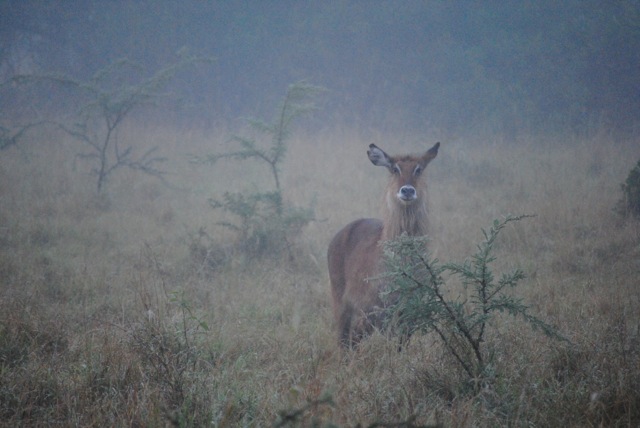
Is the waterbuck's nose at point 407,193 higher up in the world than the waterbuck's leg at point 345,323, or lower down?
higher up

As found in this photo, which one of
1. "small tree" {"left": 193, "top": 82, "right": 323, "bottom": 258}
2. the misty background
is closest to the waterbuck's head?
"small tree" {"left": 193, "top": 82, "right": 323, "bottom": 258}

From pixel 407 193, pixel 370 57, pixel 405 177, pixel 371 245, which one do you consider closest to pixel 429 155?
pixel 405 177

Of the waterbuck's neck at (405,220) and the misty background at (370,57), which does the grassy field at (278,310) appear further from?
the misty background at (370,57)

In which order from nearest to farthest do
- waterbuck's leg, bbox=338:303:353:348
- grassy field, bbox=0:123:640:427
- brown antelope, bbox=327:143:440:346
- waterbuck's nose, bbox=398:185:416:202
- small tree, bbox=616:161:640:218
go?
grassy field, bbox=0:123:640:427, brown antelope, bbox=327:143:440:346, waterbuck's leg, bbox=338:303:353:348, waterbuck's nose, bbox=398:185:416:202, small tree, bbox=616:161:640:218

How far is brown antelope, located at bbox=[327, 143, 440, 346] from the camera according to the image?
148 inches

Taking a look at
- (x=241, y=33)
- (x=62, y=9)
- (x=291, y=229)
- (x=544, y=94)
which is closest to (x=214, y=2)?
(x=241, y=33)

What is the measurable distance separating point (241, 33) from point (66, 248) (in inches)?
648

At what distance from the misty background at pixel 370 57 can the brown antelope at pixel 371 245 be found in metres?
10.8

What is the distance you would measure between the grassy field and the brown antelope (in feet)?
0.91

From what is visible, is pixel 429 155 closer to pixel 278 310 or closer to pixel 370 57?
pixel 278 310

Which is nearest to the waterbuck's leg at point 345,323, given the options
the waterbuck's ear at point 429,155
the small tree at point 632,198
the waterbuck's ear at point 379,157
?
the waterbuck's ear at point 379,157

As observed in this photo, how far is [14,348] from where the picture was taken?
3.34m

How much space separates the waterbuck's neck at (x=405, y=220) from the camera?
4.12 metres

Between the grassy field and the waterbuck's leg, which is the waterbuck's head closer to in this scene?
the waterbuck's leg
